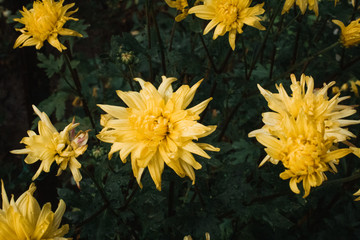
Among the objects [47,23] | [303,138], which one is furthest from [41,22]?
[303,138]

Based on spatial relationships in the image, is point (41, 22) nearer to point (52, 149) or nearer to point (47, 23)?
point (47, 23)

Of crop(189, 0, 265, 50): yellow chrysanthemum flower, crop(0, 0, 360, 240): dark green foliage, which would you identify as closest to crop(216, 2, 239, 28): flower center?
crop(189, 0, 265, 50): yellow chrysanthemum flower

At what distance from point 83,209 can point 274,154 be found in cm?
130

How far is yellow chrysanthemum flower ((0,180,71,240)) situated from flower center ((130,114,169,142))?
0.49 meters

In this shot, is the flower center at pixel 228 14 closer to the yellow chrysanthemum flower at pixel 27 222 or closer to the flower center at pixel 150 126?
the flower center at pixel 150 126

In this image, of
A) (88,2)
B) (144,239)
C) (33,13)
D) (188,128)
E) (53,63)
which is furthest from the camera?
(88,2)

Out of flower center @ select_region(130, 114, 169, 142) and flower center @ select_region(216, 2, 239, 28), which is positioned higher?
flower center @ select_region(216, 2, 239, 28)

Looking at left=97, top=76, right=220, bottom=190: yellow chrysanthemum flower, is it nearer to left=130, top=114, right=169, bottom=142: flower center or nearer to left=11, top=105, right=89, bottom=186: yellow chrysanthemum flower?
left=130, top=114, right=169, bottom=142: flower center

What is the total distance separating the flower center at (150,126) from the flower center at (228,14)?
0.76 metres

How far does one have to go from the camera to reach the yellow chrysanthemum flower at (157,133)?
1.27m

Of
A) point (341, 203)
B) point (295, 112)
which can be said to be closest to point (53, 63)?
point (295, 112)

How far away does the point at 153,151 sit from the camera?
1297 millimetres

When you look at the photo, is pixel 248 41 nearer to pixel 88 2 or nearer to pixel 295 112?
pixel 295 112

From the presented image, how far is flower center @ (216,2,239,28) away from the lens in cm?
170
